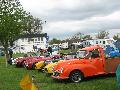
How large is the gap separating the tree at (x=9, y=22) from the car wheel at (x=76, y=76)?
71.4ft

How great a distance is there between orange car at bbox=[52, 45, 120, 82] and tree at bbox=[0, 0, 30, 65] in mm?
21277

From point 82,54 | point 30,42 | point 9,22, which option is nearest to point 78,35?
point 30,42

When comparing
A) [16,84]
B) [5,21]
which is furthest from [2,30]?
[16,84]

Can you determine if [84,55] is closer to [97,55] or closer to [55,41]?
[97,55]

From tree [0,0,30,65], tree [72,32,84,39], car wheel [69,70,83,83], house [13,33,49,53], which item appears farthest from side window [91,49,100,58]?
tree [72,32,84,39]

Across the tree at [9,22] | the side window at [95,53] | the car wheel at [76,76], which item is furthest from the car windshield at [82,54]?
the tree at [9,22]

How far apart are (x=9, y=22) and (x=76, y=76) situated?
887 inches

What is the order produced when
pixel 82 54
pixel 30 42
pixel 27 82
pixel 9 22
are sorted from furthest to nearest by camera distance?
pixel 30 42
pixel 9 22
pixel 82 54
pixel 27 82

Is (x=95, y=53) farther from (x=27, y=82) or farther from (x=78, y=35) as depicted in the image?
(x=78, y=35)

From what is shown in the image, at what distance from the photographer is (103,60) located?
18.4m

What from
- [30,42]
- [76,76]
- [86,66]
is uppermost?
[30,42]

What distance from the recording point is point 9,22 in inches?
1549

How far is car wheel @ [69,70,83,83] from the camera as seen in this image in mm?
17938

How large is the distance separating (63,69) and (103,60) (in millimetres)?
2114
